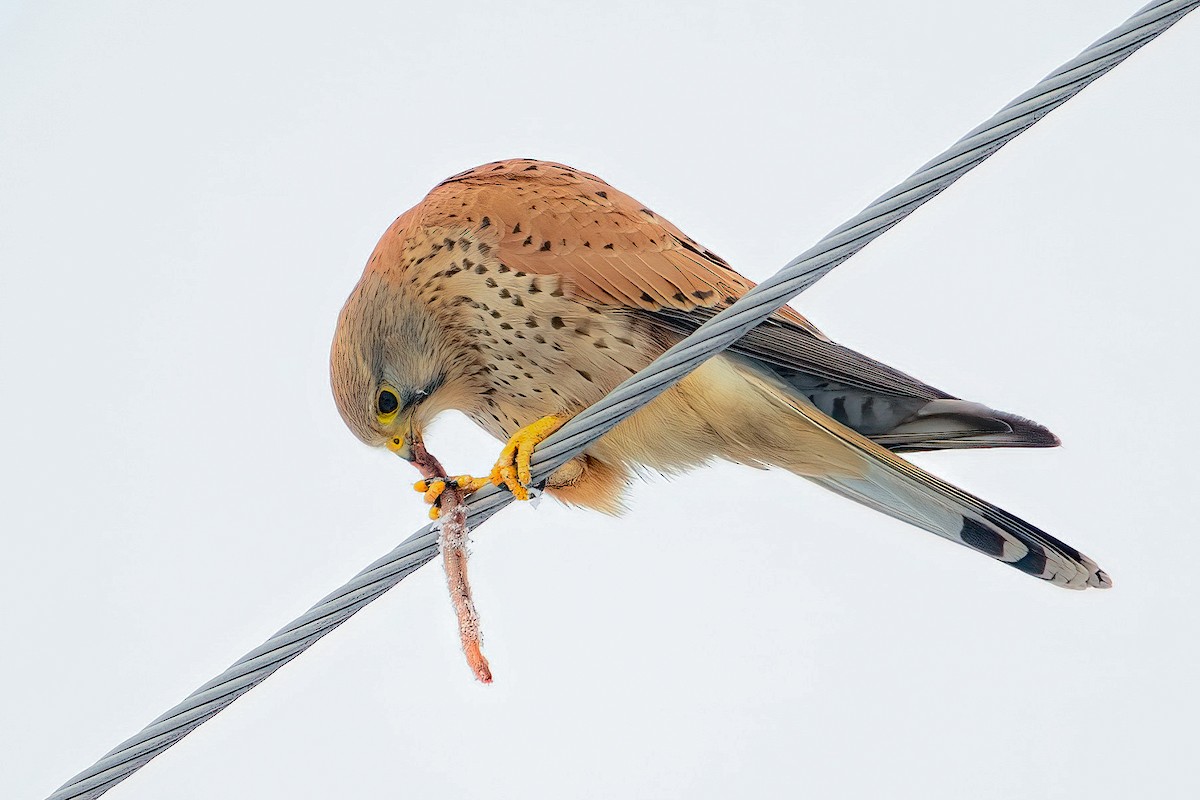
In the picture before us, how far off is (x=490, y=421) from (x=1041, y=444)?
56.4 inches

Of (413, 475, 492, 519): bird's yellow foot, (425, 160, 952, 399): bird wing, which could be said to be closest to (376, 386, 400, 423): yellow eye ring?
(413, 475, 492, 519): bird's yellow foot

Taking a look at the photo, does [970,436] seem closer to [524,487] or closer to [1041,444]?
[1041,444]

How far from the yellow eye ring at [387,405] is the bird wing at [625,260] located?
47 centimetres

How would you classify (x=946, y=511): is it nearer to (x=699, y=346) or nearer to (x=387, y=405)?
(x=699, y=346)

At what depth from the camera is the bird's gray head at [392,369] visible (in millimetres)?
3121

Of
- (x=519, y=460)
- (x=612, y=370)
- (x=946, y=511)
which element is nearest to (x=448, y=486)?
(x=519, y=460)

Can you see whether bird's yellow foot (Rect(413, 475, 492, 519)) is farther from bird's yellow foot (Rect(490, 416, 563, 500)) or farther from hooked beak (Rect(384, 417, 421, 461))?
hooked beak (Rect(384, 417, 421, 461))

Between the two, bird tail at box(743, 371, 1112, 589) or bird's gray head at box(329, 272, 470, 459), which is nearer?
bird tail at box(743, 371, 1112, 589)

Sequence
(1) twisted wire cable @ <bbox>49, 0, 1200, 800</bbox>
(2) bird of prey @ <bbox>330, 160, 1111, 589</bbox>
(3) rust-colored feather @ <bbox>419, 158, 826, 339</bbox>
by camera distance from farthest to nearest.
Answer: (3) rust-colored feather @ <bbox>419, 158, 826, 339</bbox>
(2) bird of prey @ <bbox>330, 160, 1111, 589</bbox>
(1) twisted wire cable @ <bbox>49, 0, 1200, 800</bbox>

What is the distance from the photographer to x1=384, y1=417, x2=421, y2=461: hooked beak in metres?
3.15

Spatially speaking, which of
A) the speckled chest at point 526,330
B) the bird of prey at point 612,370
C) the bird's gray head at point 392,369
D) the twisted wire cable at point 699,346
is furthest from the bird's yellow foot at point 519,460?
the twisted wire cable at point 699,346

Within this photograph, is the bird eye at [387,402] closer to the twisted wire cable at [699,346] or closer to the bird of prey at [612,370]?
the bird of prey at [612,370]

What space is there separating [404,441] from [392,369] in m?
0.20

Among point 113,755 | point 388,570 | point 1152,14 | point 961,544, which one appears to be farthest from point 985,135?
point 113,755
